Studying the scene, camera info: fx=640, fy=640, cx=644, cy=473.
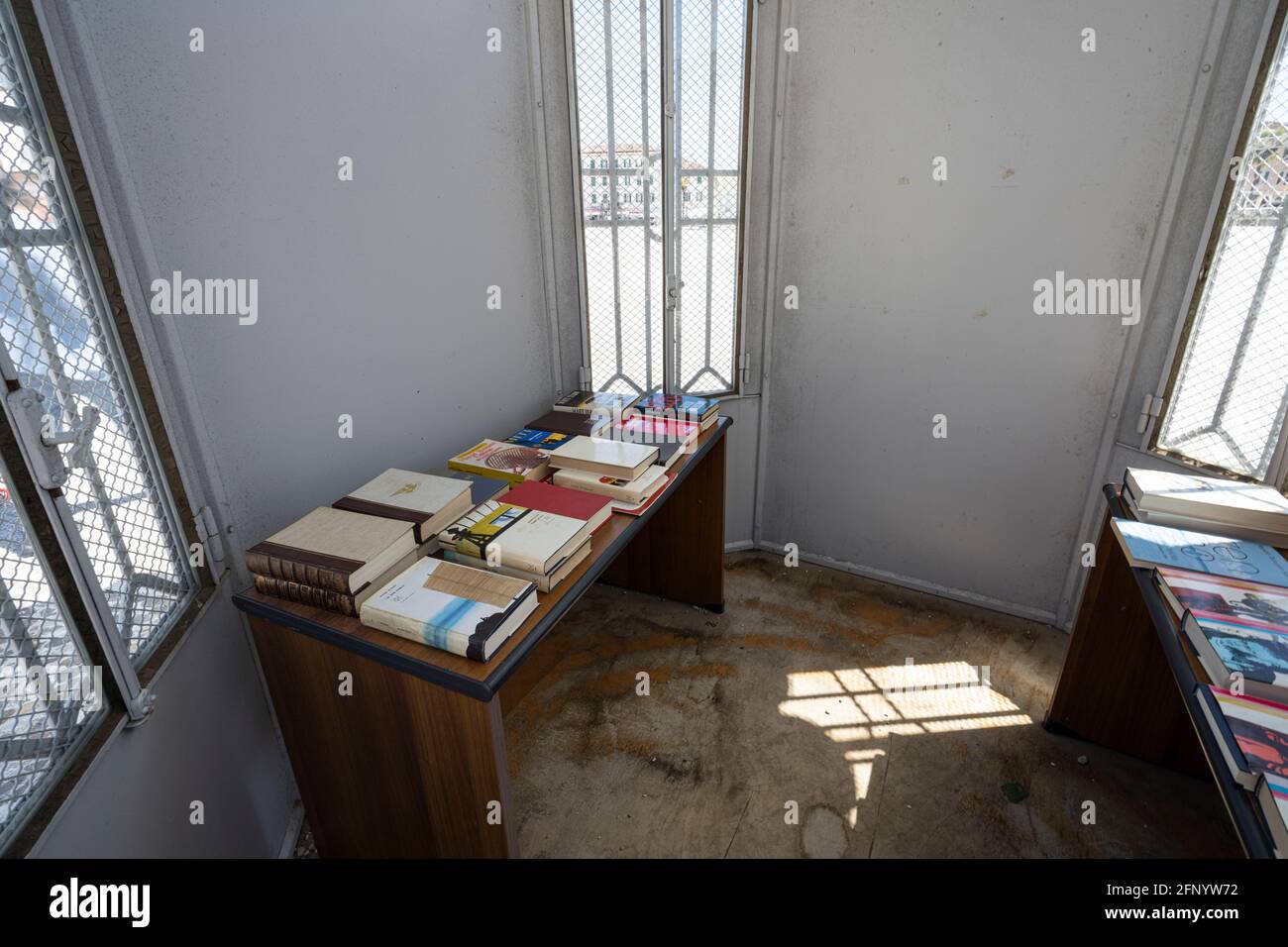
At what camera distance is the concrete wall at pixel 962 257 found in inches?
83.4

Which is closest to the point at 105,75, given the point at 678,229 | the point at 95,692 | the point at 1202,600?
the point at 95,692

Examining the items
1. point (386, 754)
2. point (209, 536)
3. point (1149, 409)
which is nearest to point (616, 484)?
point (386, 754)

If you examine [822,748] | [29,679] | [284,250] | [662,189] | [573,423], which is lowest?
[822,748]

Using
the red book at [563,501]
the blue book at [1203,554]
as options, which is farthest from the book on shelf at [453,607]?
the blue book at [1203,554]

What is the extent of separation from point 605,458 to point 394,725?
0.89m

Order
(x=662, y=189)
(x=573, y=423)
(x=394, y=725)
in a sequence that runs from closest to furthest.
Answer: (x=394, y=725)
(x=573, y=423)
(x=662, y=189)

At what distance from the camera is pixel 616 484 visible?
1825 mm

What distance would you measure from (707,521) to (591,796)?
1167mm

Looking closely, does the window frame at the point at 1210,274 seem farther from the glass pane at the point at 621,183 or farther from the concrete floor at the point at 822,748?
the glass pane at the point at 621,183

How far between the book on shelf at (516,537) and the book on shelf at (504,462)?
0.95ft

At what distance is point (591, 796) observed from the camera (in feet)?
6.52

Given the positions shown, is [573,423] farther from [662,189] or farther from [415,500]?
[662,189]

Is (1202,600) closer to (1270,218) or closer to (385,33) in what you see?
(1270,218)

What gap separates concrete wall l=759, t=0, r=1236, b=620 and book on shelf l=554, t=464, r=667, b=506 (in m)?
1.33
